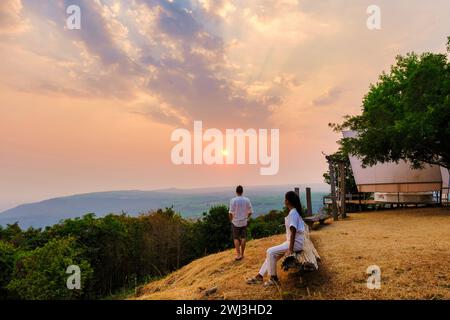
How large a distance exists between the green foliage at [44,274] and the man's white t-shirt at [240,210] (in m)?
17.6

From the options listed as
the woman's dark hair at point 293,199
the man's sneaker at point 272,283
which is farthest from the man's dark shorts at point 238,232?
the woman's dark hair at point 293,199

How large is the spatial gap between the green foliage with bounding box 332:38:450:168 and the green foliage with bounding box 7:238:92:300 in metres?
22.0

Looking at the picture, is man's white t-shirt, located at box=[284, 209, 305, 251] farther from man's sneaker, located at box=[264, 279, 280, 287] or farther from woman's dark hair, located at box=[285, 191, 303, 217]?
man's sneaker, located at box=[264, 279, 280, 287]

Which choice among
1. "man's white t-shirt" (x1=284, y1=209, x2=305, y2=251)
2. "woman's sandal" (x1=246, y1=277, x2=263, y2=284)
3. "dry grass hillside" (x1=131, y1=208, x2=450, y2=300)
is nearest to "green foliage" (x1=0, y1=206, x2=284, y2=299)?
"dry grass hillside" (x1=131, y1=208, x2=450, y2=300)

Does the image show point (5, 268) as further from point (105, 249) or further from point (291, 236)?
point (291, 236)

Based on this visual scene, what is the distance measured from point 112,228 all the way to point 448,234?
91.3 feet

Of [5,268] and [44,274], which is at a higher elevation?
[44,274]

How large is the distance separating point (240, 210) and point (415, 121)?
13.9m

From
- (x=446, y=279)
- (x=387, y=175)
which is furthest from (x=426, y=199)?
(x=446, y=279)

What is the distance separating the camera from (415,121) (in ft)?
60.5

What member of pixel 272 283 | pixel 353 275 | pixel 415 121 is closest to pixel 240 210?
pixel 272 283

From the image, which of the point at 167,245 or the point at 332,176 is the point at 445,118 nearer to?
the point at 332,176

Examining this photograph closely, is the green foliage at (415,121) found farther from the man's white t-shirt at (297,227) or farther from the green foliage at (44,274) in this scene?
the green foliage at (44,274)

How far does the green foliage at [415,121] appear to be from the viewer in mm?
18578
